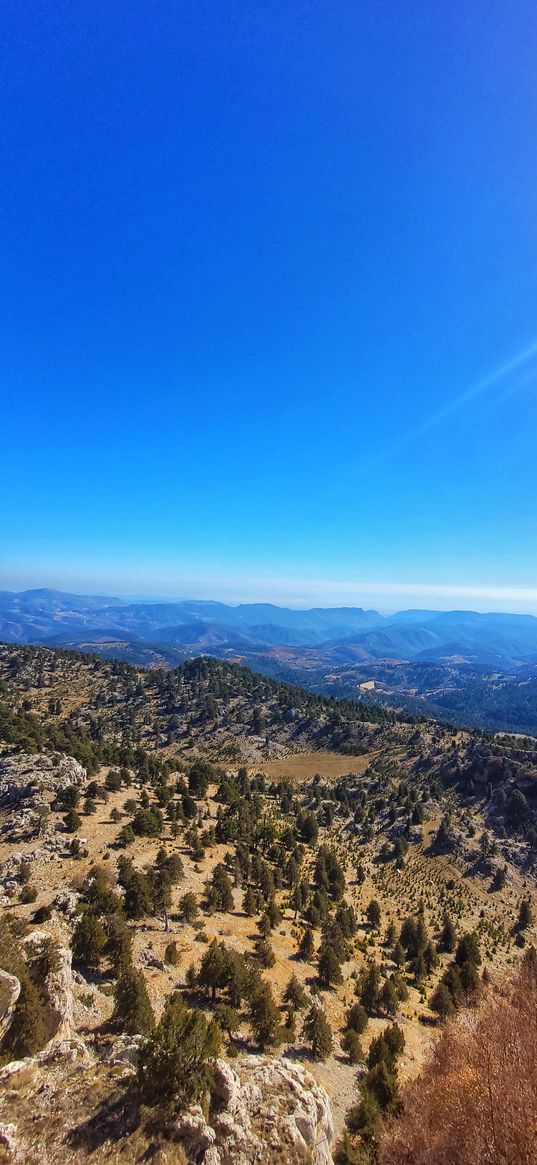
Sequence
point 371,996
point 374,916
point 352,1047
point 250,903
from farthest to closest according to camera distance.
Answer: point 374,916 → point 250,903 → point 371,996 → point 352,1047

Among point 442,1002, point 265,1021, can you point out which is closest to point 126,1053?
point 265,1021

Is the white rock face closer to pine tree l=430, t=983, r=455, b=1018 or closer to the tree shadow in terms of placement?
the tree shadow

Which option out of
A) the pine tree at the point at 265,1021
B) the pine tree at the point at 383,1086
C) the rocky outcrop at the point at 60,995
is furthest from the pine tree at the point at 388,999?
the rocky outcrop at the point at 60,995

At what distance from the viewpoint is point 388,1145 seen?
51.5ft

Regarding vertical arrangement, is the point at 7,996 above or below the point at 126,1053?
above

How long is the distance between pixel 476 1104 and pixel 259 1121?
840 centimetres

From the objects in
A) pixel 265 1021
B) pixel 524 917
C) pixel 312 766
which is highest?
pixel 265 1021

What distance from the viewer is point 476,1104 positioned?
1559cm

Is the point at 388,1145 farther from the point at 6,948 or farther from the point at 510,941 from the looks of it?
the point at 510,941

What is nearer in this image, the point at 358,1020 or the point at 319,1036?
the point at 319,1036

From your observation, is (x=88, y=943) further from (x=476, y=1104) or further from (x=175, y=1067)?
(x=476, y=1104)

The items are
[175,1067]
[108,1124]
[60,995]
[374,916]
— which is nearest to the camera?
[108,1124]

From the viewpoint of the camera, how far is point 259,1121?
13.8m

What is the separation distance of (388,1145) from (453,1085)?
140 inches
